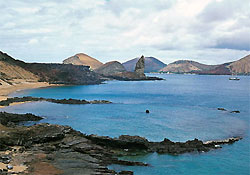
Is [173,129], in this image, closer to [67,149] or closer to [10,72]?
[67,149]

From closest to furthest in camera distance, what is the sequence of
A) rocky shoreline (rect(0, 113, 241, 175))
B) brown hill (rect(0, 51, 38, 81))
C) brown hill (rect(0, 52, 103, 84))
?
rocky shoreline (rect(0, 113, 241, 175)), brown hill (rect(0, 51, 38, 81)), brown hill (rect(0, 52, 103, 84))

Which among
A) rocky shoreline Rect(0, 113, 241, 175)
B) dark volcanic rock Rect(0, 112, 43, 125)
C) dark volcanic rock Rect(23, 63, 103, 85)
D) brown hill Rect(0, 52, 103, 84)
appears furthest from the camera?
dark volcanic rock Rect(23, 63, 103, 85)

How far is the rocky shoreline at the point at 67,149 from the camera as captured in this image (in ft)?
80.1

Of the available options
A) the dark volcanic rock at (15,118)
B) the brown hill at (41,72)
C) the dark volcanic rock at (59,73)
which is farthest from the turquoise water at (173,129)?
the dark volcanic rock at (59,73)

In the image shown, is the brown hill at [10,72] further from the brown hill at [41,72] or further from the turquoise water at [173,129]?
the turquoise water at [173,129]

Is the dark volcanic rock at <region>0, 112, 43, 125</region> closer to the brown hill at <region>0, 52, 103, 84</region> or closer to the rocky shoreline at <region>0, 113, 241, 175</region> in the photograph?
the rocky shoreline at <region>0, 113, 241, 175</region>

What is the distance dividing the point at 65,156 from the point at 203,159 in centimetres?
1534

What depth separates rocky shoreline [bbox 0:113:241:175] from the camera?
24406mm

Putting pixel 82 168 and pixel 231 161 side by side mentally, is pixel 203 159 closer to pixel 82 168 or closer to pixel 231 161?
pixel 231 161

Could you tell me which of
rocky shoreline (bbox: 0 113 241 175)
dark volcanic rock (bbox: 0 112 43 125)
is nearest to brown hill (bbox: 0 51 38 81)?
dark volcanic rock (bbox: 0 112 43 125)

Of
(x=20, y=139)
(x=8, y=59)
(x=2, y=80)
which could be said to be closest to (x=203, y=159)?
(x=20, y=139)

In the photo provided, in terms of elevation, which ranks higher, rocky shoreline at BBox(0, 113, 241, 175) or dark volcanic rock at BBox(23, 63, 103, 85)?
dark volcanic rock at BBox(23, 63, 103, 85)

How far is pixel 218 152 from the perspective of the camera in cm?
3300

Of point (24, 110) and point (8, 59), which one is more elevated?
point (8, 59)
